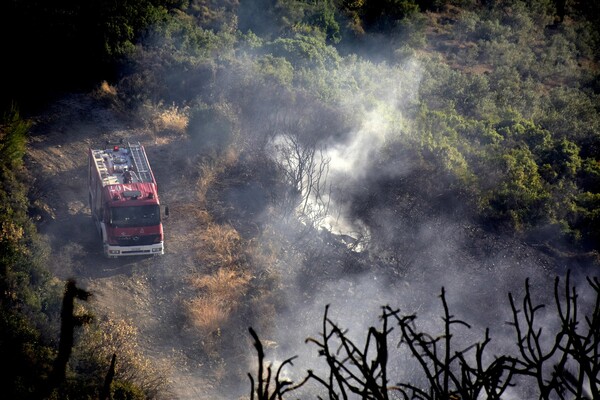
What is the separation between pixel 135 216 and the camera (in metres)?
17.8

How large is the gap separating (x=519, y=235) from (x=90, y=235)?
639 inches

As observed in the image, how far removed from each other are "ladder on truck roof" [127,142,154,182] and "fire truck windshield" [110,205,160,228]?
1.20 m

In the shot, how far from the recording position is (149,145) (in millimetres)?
24438

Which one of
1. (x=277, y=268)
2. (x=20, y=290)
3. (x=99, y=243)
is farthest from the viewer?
(x=277, y=268)

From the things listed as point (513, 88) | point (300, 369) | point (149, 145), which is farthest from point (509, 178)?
point (149, 145)

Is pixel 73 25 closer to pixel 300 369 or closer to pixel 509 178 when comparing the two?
pixel 300 369

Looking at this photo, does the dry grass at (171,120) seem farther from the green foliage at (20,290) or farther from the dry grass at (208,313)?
the dry grass at (208,313)

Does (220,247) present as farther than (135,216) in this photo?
Yes

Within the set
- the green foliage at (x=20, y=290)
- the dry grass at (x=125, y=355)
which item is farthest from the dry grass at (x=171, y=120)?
the dry grass at (x=125, y=355)

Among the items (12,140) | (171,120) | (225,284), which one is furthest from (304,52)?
(225,284)

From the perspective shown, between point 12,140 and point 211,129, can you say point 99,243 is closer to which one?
point 12,140

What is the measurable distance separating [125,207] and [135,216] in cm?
43

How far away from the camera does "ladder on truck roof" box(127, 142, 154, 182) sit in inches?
735

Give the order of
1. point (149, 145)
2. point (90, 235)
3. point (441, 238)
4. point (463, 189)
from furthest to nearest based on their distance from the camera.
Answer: point (149, 145) < point (463, 189) < point (441, 238) < point (90, 235)
